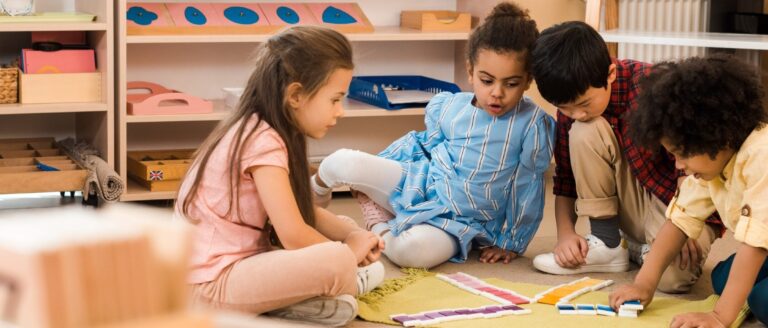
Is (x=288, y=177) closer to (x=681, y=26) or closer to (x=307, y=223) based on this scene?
(x=307, y=223)

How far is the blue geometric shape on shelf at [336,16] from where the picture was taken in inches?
104

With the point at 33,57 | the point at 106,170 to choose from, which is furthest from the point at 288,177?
the point at 33,57

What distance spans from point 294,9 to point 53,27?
26.4 inches

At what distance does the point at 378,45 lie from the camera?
2.89 metres

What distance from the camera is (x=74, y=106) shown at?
2.33 meters

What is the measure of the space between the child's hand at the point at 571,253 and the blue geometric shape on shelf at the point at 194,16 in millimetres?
1149

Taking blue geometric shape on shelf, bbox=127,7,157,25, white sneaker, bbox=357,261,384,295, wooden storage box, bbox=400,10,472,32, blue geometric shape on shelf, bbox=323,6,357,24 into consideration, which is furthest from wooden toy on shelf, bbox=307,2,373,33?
white sneaker, bbox=357,261,384,295

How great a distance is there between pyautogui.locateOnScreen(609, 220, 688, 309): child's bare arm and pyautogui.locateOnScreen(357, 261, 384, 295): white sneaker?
39 centimetres

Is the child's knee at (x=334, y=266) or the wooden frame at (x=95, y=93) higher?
the wooden frame at (x=95, y=93)

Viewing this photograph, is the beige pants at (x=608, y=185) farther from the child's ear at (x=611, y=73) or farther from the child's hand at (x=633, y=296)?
the child's hand at (x=633, y=296)

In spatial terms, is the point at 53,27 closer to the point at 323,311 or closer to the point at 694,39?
the point at 323,311

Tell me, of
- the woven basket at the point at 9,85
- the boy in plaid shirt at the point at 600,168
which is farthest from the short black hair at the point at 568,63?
the woven basket at the point at 9,85

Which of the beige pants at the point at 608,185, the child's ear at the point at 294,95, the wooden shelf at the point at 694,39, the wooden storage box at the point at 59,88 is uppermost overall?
the wooden shelf at the point at 694,39

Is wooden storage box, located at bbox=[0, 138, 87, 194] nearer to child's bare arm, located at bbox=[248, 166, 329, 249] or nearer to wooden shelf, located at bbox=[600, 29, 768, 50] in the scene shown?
child's bare arm, located at bbox=[248, 166, 329, 249]
